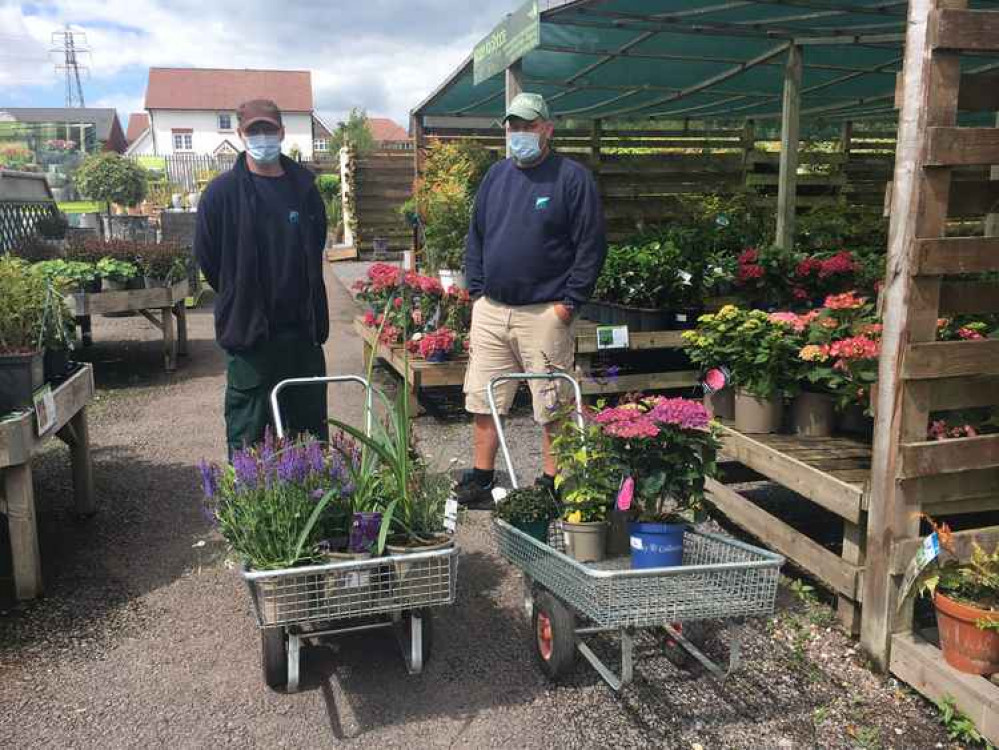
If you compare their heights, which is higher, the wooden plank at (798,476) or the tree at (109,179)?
the tree at (109,179)

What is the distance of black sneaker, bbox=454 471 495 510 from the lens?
458 cm

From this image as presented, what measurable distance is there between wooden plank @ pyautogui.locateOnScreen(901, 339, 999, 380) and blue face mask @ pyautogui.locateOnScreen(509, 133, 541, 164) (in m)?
2.01

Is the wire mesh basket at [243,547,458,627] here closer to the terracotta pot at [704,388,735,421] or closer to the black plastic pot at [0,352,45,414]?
the black plastic pot at [0,352,45,414]

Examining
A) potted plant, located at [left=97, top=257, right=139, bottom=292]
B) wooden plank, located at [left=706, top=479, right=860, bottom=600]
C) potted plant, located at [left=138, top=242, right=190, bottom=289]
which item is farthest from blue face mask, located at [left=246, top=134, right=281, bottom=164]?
potted plant, located at [left=138, top=242, right=190, bottom=289]

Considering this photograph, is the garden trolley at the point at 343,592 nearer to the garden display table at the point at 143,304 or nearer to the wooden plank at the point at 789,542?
the wooden plank at the point at 789,542

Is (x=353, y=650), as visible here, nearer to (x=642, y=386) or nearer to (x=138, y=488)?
(x=138, y=488)

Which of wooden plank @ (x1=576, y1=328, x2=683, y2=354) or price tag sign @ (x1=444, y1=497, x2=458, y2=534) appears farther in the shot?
wooden plank @ (x1=576, y1=328, x2=683, y2=354)

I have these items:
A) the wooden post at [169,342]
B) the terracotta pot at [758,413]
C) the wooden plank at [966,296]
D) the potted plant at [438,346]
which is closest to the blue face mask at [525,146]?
the terracotta pot at [758,413]

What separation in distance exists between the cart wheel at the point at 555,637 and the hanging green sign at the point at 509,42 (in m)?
4.02

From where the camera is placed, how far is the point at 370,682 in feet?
10.2

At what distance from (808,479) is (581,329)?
9.61 ft

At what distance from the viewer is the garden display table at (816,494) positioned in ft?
11.1

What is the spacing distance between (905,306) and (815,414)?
144 cm

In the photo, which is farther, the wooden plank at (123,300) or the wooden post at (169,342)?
the wooden post at (169,342)
